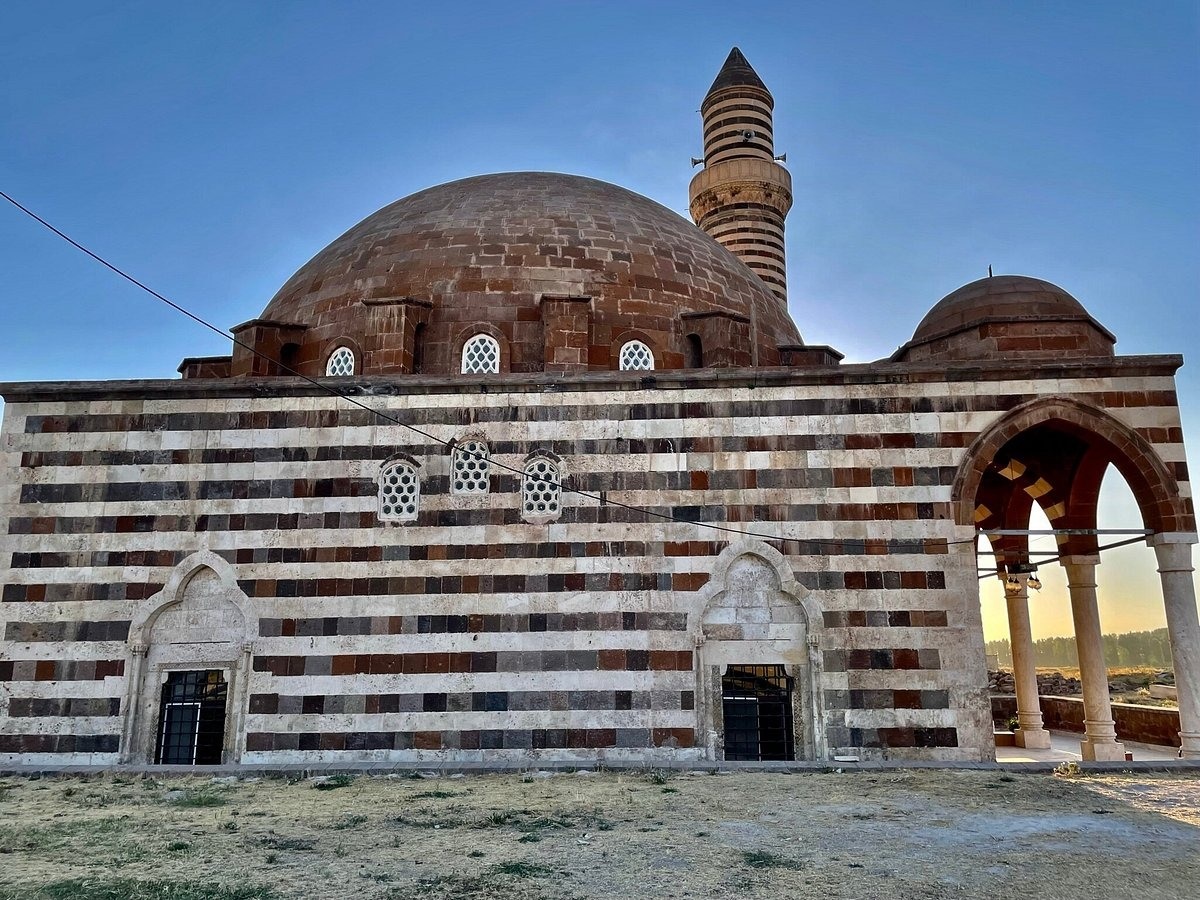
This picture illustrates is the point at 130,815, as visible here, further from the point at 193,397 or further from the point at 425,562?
the point at 193,397

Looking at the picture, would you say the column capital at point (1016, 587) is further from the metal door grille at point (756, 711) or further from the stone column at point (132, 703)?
the stone column at point (132, 703)

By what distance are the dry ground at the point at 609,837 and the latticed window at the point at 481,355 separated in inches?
267

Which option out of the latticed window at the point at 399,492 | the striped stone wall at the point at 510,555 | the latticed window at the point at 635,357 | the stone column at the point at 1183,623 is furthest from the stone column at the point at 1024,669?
the latticed window at the point at 399,492

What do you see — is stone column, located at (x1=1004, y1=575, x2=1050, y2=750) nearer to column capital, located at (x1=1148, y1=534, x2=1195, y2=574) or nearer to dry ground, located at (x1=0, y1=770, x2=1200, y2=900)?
column capital, located at (x1=1148, y1=534, x2=1195, y2=574)

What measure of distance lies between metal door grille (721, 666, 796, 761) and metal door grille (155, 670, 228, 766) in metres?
7.02

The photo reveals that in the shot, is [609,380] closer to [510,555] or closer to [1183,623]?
[510,555]

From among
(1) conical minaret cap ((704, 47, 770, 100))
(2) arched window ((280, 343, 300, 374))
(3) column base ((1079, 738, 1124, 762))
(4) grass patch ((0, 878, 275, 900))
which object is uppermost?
(1) conical minaret cap ((704, 47, 770, 100))

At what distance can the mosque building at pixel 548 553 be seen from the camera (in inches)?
474

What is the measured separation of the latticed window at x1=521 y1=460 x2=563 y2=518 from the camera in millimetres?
12789

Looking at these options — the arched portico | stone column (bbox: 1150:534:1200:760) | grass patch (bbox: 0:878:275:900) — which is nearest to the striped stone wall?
the arched portico

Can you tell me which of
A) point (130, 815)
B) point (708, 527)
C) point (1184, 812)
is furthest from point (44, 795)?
point (1184, 812)

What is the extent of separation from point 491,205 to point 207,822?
12180 millimetres

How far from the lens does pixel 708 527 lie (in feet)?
41.4

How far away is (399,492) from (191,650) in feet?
11.7
